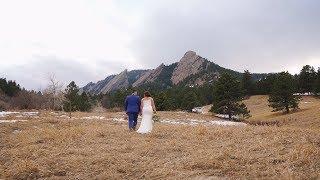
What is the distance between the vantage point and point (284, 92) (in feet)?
246

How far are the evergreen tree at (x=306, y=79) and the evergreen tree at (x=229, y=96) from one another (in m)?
53.0

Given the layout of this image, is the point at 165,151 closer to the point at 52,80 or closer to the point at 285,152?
the point at 285,152

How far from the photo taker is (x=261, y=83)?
130750 millimetres

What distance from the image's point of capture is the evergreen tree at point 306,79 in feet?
377

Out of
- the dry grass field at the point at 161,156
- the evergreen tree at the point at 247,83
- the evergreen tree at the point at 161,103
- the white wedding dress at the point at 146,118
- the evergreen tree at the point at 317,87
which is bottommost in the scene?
the dry grass field at the point at 161,156

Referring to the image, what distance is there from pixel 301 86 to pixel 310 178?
4424 inches

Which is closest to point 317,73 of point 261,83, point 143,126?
point 261,83

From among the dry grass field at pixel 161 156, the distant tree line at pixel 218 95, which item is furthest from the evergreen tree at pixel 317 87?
the dry grass field at pixel 161 156

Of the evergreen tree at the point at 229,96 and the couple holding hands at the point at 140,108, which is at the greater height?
the evergreen tree at the point at 229,96

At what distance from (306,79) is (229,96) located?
55.2 m

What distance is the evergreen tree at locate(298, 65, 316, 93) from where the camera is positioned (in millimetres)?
114812

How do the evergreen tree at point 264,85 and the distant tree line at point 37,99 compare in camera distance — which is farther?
the evergreen tree at point 264,85

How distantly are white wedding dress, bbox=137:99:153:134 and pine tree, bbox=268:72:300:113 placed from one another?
55758 mm

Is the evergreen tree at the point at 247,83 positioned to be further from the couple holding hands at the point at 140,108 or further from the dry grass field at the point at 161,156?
the dry grass field at the point at 161,156
